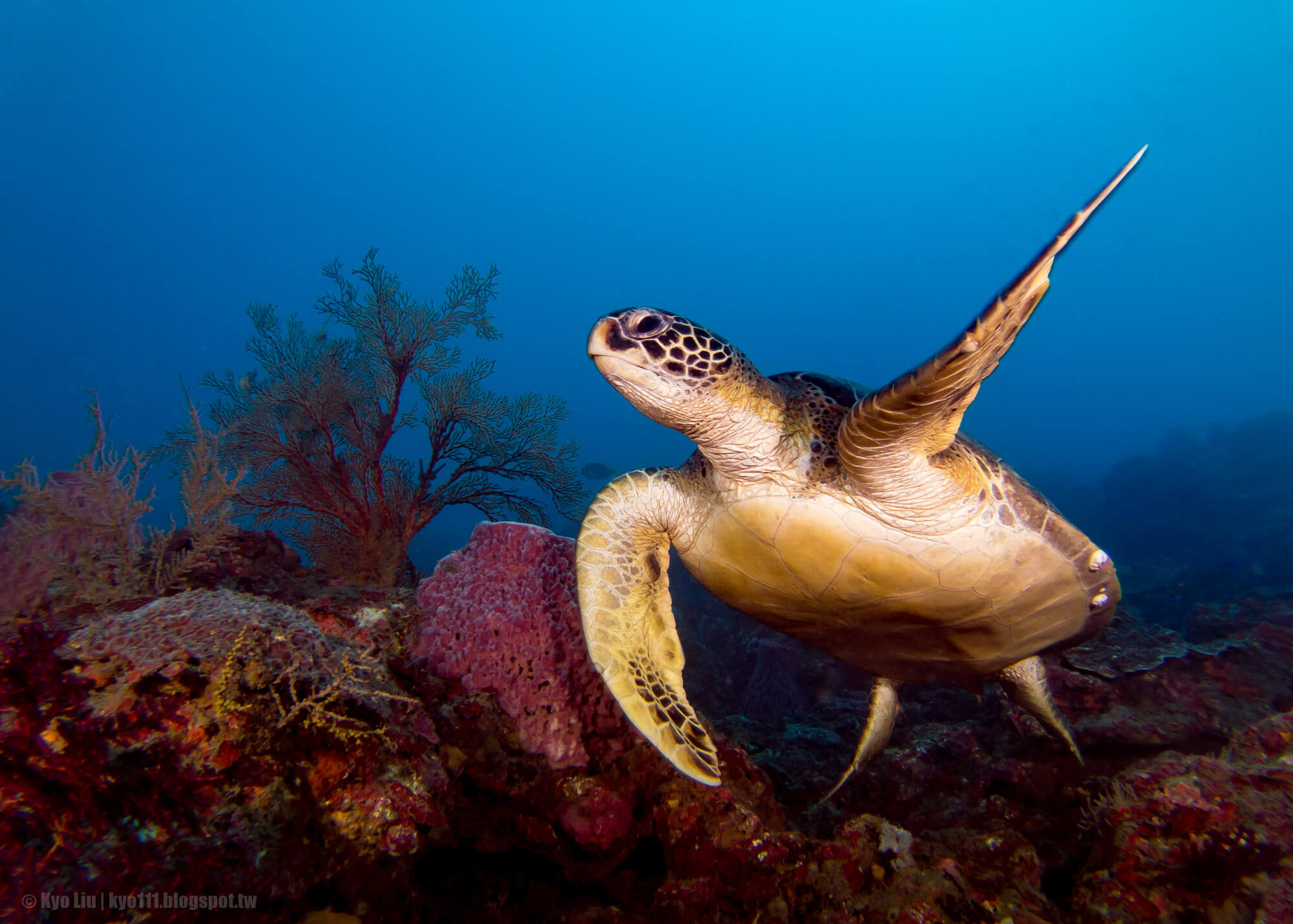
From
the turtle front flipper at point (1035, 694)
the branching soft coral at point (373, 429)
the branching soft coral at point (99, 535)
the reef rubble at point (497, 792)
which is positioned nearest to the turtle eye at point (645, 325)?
the reef rubble at point (497, 792)

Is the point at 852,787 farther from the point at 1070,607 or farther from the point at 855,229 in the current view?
the point at 855,229

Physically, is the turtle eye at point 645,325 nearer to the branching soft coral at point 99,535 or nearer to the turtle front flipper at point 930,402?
the turtle front flipper at point 930,402

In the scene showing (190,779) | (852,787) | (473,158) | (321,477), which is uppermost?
(473,158)

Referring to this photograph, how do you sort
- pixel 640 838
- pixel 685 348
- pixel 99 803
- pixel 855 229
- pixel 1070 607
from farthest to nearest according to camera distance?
pixel 855 229 → pixel 1070 607 → pixel 685 348 → pixel 640 838 → pixel 99 803

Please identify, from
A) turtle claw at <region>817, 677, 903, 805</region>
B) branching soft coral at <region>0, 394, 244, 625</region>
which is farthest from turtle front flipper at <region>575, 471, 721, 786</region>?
branching soft coral at <region>0, 394, 244, 625</region>

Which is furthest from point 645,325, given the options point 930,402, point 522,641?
point 522,641

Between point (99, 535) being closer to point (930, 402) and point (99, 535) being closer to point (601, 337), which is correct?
point (601, 337)

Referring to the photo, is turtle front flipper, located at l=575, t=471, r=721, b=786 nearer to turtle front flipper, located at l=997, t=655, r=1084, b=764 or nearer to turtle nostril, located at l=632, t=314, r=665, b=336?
turtle nostril, located at l=632, t=314, r=665, b=336

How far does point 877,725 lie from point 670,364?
2.69 m

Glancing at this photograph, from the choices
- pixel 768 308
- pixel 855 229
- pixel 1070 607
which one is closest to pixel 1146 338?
pixel 855 229

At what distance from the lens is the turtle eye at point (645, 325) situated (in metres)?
2.15

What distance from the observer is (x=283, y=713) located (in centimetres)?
135

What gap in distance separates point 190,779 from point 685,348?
198 cm

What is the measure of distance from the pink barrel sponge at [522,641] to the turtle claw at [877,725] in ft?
5.47
